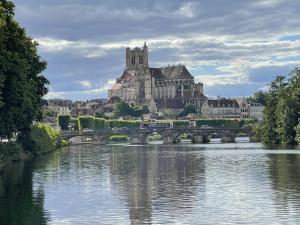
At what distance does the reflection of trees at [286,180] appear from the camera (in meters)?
50.0

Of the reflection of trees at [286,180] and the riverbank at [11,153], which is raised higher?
the riverbank at [11,153]

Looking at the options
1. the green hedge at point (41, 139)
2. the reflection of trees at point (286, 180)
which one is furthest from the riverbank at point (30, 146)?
the reflection of trees at point (286, 180)

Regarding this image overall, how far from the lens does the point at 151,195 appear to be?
54531 millimetres

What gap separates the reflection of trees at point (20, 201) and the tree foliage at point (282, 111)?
77055 millimetres

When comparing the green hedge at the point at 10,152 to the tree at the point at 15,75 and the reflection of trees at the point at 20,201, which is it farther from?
the reflection of trees at the point at 20,201

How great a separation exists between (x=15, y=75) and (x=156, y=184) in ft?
78.4

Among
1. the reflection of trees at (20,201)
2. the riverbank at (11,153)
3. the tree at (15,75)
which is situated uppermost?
the tree at (15,75)

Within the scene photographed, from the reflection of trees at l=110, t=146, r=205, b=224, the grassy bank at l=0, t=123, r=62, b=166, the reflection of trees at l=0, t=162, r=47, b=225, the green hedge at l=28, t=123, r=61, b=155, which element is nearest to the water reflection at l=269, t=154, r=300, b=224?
the reflection of trees at l=110, t=146, r=205, b=224

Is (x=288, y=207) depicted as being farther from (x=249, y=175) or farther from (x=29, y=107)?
(x=29, y=107)

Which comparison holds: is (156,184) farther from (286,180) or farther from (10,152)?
(10,152)

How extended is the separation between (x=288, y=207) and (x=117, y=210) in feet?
33.1

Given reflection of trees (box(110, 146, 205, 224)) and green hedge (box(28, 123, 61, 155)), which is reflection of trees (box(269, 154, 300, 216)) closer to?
reflection of trees (box(110, 146, 205, 224))

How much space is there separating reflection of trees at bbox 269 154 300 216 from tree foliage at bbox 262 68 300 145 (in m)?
44.8

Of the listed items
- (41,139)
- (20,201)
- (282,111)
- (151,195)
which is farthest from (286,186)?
(282,111)
